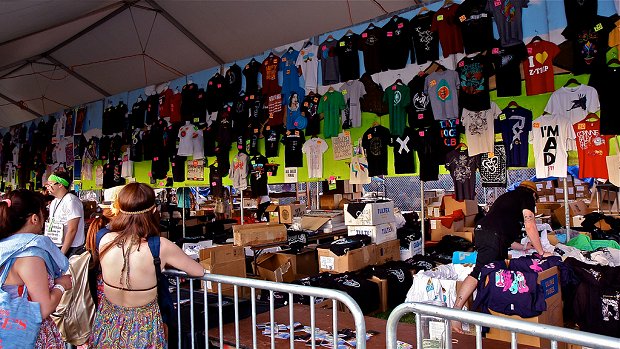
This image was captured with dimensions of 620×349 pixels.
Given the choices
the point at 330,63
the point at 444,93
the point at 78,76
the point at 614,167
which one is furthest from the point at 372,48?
the point at 78,76

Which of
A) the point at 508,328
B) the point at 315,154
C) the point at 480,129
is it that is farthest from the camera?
the point at 315,154

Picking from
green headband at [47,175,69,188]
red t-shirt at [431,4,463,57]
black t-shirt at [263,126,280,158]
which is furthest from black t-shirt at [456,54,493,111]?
green headband at [47,175,69,188]

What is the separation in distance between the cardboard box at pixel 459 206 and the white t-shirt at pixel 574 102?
2858mm

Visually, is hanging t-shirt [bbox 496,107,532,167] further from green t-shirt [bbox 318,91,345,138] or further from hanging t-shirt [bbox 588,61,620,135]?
green t-shirt [bbox 318,91,345,138]

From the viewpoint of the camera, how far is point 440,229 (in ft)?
26.5

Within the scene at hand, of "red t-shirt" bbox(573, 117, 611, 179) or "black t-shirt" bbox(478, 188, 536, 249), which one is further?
"red t-shirt" bbox(573, 117, 611, 179)

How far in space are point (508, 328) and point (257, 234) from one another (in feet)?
17.0

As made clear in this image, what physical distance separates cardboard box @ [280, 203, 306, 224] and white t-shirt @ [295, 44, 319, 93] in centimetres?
226

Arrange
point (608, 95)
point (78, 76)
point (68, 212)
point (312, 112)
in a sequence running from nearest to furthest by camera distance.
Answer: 1. point (68, 212)
2. point (608, 95)
3. point (312, 112)
4. point (78, 76)

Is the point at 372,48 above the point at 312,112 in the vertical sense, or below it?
above

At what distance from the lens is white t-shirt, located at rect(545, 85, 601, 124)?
5531 millimetres

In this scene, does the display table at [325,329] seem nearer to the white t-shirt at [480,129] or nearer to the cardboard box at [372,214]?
the cardboard box at [372,214]

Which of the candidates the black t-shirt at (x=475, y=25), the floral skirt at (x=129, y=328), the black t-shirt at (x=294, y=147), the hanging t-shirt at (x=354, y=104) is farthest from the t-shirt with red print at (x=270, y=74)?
the floral skirt at (x=129, y=328)

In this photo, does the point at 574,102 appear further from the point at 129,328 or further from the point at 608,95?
the point at 129,328
